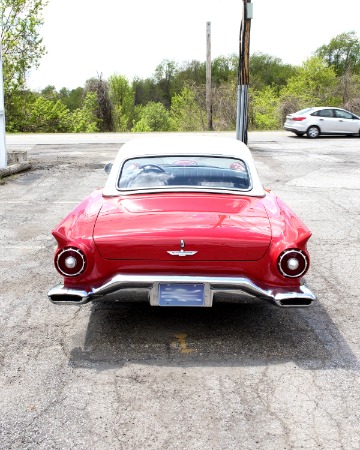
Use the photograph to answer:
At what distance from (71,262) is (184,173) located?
4.88 ft

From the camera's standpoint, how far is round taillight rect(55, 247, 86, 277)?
398 cm

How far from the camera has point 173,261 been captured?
12.8 feet

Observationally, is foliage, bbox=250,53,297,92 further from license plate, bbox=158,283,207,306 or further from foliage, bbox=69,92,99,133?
license plate, bbox=158,283,207,306

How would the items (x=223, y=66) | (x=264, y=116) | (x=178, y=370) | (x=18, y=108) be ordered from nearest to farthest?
1. (x=178, y=370)
2. (x=18, y=108)
3. (x=264, y=116)
4. (x=223, y=66)

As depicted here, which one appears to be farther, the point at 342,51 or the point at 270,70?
the point at 270,70

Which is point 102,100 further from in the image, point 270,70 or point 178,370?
point 270,70

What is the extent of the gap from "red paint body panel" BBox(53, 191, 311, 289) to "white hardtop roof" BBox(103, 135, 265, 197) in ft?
2.55

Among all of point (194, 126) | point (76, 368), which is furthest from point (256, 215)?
point (194, 126)

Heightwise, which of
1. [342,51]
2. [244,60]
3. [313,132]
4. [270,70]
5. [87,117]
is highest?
[342,51]

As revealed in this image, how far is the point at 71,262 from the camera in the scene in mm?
3982

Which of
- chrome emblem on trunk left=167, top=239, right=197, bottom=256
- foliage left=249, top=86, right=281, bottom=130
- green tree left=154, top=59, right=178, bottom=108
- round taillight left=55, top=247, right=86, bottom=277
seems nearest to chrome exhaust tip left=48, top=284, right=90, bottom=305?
round taillight left=55, top=247, right=86, bottom=277

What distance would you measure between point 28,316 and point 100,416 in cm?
178

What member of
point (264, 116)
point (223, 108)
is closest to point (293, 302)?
point (223, 108)

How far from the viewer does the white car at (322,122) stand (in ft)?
81.3
